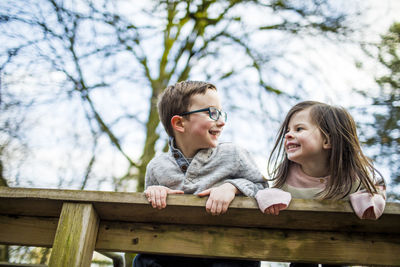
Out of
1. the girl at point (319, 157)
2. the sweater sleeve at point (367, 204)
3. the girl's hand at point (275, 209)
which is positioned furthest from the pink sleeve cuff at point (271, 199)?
the girl at point (319, 157)

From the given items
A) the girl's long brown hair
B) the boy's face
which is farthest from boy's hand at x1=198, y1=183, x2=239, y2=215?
the boy's face

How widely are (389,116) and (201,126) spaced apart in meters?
2.72

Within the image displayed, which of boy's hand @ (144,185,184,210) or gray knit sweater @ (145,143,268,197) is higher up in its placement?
gray knit sweater @ (145,143,268,197)

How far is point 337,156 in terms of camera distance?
64.9 inches

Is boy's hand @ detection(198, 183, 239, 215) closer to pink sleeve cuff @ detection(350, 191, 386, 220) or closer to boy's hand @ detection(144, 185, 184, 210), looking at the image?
boy's hand @ detection(144, 185, 184, 210)

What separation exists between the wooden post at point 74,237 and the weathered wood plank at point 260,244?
117 millimetres

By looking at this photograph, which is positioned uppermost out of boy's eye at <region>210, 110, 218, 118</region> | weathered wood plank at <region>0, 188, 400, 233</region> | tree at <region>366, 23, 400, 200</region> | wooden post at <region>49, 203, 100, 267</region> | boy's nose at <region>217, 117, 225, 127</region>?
tree at <region>366, 23, 400, 200</region>

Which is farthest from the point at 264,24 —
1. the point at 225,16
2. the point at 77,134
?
the point at 77,134

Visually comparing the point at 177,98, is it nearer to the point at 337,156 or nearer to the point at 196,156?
the point at 196,156

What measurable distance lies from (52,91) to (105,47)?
39.7 inches

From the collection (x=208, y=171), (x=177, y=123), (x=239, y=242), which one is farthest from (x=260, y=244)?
(x=177, y=123)

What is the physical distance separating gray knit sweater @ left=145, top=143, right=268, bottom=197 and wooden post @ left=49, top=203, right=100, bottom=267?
51cm

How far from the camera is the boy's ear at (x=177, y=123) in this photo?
1955mm

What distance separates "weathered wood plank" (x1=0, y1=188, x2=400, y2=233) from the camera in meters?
1.21
